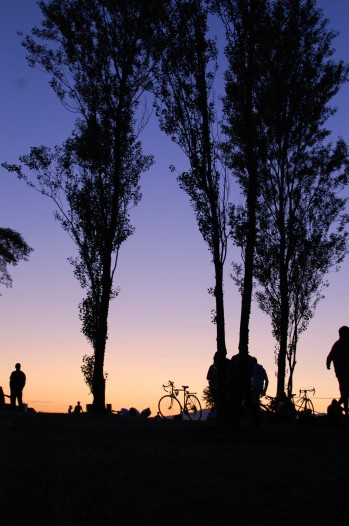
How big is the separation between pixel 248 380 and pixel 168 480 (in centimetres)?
1110

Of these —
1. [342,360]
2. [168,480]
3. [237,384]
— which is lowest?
[168,480]

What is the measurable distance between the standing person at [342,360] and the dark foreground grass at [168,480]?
186 inches

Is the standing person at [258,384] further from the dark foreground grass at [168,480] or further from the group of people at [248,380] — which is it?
the dark foreground grass at [168,480]

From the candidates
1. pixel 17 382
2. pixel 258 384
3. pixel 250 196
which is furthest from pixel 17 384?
pixel 250 196

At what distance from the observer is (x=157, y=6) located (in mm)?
23688

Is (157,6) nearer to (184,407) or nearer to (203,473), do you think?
(184,407)

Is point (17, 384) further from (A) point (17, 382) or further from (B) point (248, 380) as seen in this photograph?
(B) point (248, 380)

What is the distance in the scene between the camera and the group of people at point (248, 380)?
65.4 feet

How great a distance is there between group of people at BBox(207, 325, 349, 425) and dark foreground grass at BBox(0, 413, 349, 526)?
349 centimetres

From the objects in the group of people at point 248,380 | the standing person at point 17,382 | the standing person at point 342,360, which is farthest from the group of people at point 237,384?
the standing person at point 17,382

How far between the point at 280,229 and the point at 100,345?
883 cm

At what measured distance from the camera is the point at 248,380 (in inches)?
826

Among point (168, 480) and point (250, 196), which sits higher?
point (250, 196)

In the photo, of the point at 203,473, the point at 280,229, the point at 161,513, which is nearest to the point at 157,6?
the point at 280,229
